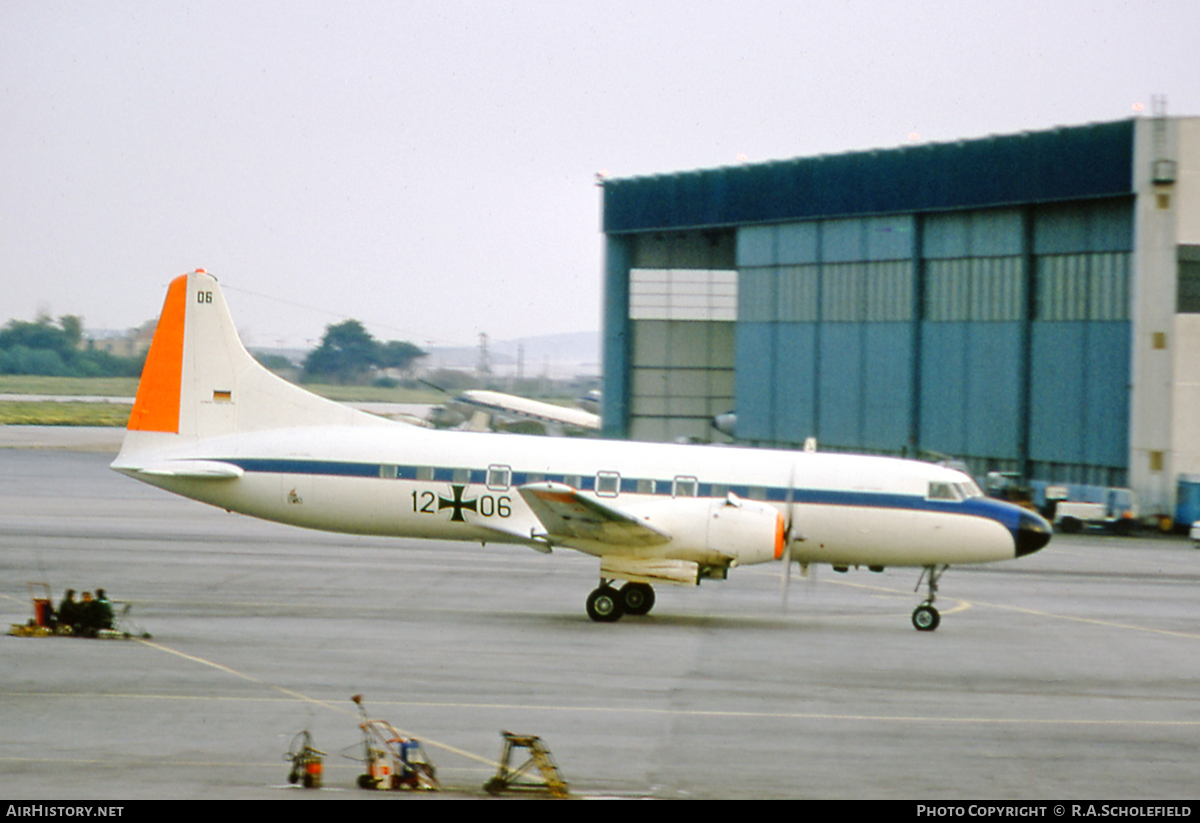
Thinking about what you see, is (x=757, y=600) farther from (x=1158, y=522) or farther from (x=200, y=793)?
(x=1158, y=522)

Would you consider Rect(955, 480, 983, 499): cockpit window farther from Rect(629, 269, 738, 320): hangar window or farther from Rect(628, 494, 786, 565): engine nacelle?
Rect(629, 269, 738, 320): hangar window

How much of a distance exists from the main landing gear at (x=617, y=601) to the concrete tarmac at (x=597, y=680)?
310mm

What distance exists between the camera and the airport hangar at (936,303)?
136 feet

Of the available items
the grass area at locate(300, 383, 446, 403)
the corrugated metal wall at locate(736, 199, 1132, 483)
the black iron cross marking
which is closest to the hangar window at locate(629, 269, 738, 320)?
the corrugated metal wall at locate(736, 199, 1132, 483)

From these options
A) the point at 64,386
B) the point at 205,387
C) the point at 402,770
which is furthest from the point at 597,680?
the point at 64,386

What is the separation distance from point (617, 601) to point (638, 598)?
74 cm

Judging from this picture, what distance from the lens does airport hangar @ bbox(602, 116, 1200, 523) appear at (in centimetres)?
4141

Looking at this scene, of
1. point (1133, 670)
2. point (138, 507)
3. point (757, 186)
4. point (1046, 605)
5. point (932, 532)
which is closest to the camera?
point (1133, 670)

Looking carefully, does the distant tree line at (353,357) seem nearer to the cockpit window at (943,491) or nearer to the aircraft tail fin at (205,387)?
the aircraft tail fin at (205,387)

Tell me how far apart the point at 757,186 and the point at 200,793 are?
48287mm

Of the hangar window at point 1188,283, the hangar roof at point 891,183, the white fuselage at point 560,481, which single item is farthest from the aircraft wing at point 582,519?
the hangar roof at point 891,183

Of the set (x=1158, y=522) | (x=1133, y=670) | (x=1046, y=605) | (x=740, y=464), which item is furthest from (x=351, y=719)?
(x=1158, y=522)

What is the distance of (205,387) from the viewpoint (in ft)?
80.6

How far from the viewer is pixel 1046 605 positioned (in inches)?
1002
